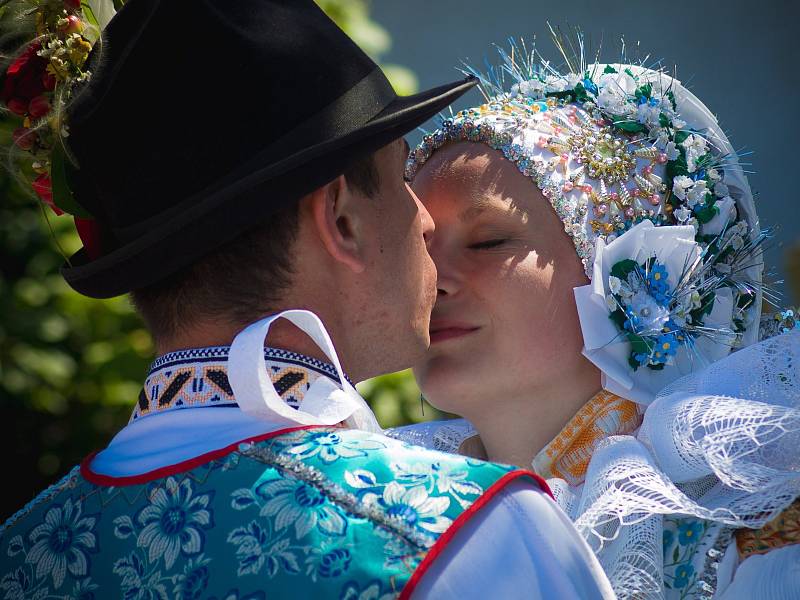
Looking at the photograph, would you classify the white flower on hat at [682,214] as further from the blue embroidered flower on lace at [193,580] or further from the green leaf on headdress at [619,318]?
the blue embroidered flower on lace at [193,580]

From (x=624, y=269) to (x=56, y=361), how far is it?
1856 millimetres

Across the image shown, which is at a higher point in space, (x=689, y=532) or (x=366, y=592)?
(x=366, y=592)

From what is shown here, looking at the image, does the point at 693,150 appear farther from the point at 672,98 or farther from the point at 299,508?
the point at 299,508

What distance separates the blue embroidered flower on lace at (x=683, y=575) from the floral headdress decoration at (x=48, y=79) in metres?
1.21

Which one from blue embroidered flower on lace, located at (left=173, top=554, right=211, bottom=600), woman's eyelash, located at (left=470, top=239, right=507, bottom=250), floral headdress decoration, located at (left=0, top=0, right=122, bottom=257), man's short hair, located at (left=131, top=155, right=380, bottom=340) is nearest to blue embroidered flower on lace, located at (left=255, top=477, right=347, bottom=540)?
blue embroidered flower on lace, located at (left=173, top=554, right=211, bottom=600)

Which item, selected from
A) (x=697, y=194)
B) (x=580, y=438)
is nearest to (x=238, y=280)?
(x=580, y=438)

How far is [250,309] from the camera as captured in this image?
4.69 feet

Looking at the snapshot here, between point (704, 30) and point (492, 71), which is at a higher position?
point (492, 71)

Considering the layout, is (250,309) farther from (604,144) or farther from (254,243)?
(604,144)

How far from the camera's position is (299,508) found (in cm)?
124

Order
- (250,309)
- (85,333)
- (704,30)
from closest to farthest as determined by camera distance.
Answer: (250,309) < (85,333) < (704,30)

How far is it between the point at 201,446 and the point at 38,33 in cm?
73

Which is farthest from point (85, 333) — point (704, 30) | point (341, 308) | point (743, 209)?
point (704, 30)

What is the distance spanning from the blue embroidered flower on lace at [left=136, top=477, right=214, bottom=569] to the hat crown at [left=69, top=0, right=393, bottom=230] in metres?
0.43
